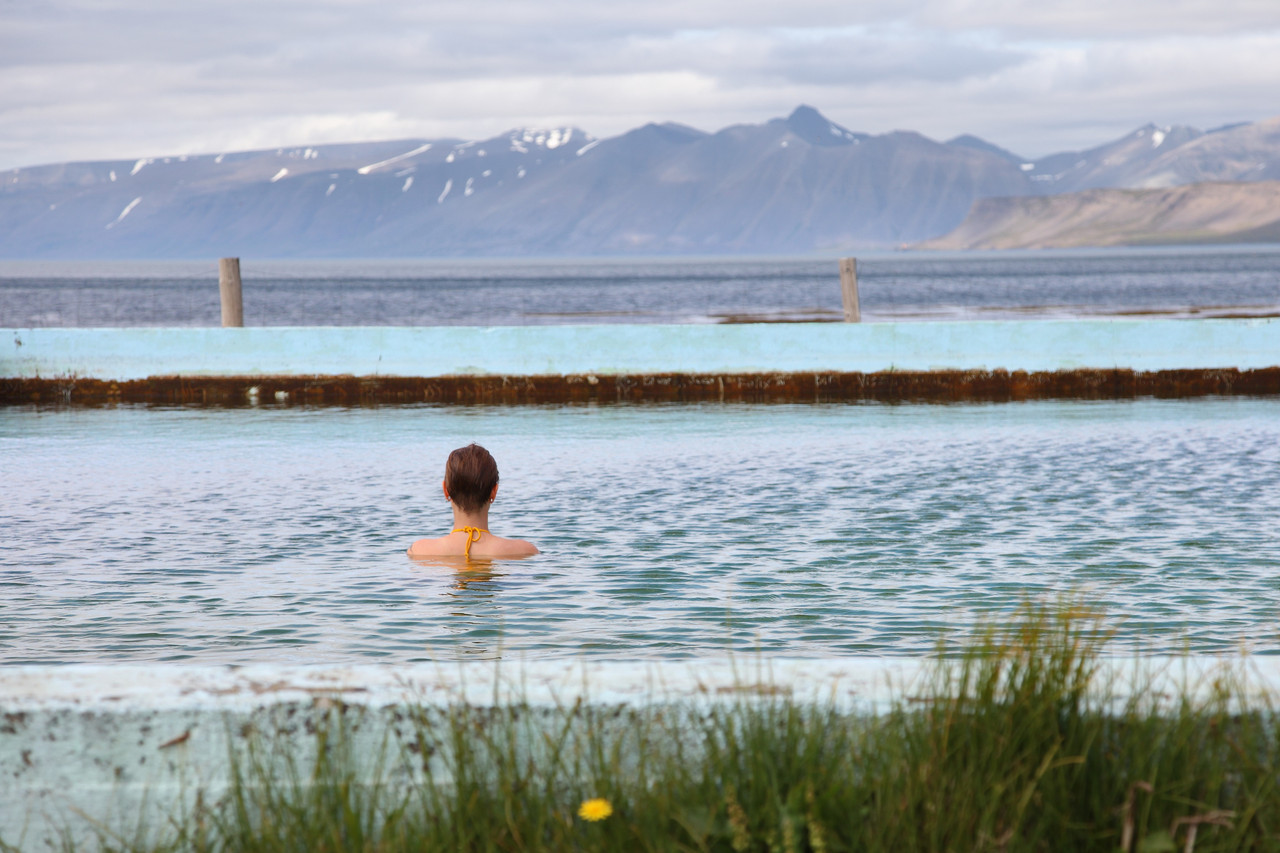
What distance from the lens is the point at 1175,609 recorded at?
573 cm

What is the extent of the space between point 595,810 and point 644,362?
1442 centimetres

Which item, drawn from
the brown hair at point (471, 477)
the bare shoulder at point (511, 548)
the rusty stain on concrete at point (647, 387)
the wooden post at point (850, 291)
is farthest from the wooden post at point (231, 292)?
the bare shoulder at point (511, 548)

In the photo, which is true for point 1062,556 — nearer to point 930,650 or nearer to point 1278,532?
point 1278,532

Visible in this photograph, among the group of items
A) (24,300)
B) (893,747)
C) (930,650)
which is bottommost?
(930,650)

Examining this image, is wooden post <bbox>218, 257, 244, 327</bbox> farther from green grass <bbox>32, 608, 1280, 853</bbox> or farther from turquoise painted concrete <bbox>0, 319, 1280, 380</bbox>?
green grass <bbox>32, 608, 1280, 853</bbox>

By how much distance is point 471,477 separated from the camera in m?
6.93

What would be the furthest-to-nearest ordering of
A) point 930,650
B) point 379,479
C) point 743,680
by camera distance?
1. point 379,479
2. point 930,650
3. point 743,680

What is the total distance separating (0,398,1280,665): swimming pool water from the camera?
5473mm

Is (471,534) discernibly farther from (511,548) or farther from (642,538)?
(642,538)

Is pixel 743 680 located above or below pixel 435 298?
below

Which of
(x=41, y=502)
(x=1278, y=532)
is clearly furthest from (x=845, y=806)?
(x=41, y=502)

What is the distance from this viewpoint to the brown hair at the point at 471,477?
6883 millimetres

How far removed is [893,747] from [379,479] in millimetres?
8177

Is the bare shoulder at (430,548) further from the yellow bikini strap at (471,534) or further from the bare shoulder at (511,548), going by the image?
the bare shoulder at (511,548)
